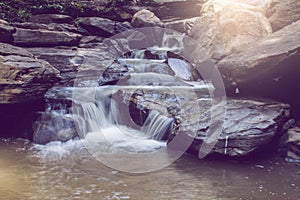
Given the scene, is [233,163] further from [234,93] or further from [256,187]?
[234,93]

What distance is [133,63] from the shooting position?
917 centimetres

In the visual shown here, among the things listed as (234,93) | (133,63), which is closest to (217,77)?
(234,93)

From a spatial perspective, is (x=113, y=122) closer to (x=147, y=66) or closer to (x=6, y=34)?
(x=147, y=66)

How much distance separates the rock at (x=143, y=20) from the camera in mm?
12047

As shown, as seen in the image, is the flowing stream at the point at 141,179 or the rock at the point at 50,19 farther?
the rock at the point at 50,19

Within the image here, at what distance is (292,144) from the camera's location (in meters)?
4.96

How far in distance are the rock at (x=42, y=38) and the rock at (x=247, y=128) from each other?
5.05m

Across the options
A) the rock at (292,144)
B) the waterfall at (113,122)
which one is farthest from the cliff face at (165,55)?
the waterfall at (113,122)

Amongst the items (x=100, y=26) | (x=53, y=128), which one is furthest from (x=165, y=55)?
(x=53, y=128)

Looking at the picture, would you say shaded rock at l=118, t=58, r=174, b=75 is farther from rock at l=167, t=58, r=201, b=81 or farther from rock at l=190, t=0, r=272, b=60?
rock at l=190, t=0, r=272, b=60

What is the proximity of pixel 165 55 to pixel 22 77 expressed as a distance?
Result: 200 inches

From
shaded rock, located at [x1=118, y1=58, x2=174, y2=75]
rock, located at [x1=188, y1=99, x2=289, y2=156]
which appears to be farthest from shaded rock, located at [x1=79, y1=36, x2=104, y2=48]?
rock, located at [x1=188, y1=99, x2=289, y2=156]

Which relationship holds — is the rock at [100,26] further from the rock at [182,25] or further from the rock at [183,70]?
the rock at [183,70]

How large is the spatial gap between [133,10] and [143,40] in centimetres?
224
